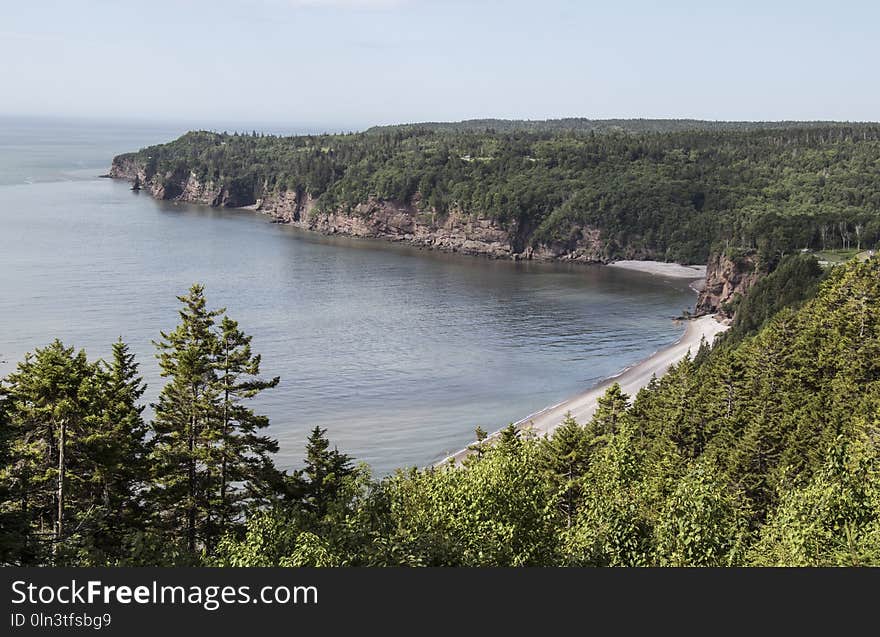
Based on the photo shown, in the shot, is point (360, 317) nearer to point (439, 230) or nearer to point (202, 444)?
point (439, 230)

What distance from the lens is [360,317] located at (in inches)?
4092

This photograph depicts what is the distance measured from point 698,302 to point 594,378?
3726cm

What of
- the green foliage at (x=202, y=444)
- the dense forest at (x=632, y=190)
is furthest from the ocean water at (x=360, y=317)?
the green foliage at (x=202, y=444)

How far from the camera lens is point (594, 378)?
8188 cm

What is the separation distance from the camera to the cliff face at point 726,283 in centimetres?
10819

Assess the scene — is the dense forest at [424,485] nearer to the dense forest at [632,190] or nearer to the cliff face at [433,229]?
the dense forest at [632,190]

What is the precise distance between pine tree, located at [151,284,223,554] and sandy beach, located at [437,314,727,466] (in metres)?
25.5

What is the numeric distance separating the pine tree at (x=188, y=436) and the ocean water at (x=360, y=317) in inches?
1115

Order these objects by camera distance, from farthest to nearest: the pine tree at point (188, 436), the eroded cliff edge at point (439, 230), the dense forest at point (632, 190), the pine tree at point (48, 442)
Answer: the eroded cliff edge at point (439, 230)
the dense forest at point (632, 190)
the pine tree at point (188, 436)
the pine tree at point (48, 442)

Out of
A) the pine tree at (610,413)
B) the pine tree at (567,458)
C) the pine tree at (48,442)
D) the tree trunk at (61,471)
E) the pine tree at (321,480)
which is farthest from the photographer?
the pine tree at (610,413)

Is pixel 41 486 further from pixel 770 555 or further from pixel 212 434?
pixel 770 555

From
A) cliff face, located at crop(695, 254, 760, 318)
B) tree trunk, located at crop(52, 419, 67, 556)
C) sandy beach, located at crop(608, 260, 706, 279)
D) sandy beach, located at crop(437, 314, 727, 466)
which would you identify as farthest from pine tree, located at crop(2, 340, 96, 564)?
sandy beach, located at crop(608, 260, 706, 279)

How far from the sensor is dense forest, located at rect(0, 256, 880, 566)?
19594mm

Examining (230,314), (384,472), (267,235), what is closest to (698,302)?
(230,314)
